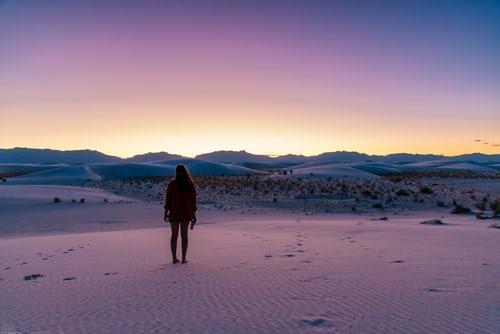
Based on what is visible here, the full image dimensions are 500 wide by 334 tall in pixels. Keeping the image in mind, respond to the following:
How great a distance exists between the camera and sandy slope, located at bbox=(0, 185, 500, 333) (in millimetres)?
4840

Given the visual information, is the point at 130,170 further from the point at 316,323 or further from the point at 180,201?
the point at 316,323

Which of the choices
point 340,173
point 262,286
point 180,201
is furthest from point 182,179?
point 340,173

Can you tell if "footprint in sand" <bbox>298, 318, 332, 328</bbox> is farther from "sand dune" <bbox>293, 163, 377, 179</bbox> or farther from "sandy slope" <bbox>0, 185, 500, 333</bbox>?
"sand dune" <bbox>293, 163, 377, 179</bbox>

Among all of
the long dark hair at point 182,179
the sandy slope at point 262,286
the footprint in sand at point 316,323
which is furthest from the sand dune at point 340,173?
the footprint in sand at point 316,323

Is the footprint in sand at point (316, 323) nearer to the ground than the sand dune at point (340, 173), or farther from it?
nearer to the ground

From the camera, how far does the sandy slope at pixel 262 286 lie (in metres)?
4.84

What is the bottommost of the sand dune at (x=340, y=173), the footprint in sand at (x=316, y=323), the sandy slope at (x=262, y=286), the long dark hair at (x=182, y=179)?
the sandy slope at (x=262, y=286)

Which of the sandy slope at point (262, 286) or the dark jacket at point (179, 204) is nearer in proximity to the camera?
the sandy slope at point (262, 286)

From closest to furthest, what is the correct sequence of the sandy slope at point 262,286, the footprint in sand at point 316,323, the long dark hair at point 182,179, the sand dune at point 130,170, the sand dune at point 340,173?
1. the footprint in sand at point 316,323
2. the sandy slope at point 262,286
3. the long dark hair at point 182,179
4. the sand dune at point 340,173
5. the sand dune at point 130,170

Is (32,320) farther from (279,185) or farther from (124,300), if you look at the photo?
(279,185)

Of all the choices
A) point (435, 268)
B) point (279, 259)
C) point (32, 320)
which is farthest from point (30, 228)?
point (435, 268)

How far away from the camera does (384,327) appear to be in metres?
4.59

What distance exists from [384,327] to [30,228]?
1656cm

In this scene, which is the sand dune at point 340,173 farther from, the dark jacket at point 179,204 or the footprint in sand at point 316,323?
the footprint in sand at point 316,323
